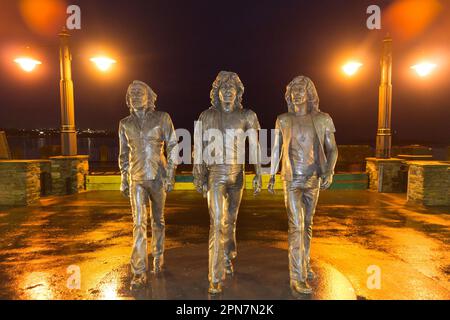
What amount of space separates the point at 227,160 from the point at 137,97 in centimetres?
135

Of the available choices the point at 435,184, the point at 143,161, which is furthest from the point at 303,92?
the point at 435,184

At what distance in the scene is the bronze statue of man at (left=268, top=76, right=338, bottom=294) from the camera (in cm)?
368

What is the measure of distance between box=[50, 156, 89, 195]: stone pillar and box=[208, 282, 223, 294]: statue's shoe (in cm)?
913

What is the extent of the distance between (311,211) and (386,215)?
507 centimetres

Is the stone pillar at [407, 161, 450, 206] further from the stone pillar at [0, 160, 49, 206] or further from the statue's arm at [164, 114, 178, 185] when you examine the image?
the stone pillar at [0, 160, 49, 206]

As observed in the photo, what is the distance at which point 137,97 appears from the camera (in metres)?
4.00

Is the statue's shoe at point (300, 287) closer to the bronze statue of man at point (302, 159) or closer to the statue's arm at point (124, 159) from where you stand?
the bronze statue of man at point (302, 159)

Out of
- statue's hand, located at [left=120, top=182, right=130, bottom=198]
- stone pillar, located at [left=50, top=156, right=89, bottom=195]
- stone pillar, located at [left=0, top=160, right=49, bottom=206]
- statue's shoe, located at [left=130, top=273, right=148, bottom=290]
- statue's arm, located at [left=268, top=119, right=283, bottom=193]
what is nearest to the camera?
statue's shoe, located at [left=130, top=273, right=148, bottom=290]

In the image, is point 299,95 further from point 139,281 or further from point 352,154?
point 352,154

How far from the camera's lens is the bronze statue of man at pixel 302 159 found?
368cm

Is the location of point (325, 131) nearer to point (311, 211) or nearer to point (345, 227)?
point (311, 211)

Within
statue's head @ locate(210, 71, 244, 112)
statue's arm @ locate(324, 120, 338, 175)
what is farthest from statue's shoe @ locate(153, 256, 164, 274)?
statue's arm @ locate(324, 120, 338, 175)

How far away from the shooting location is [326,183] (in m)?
3.78
